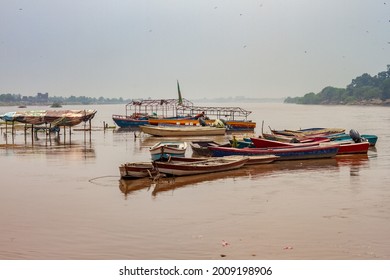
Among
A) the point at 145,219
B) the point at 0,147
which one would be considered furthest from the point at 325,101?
the point at 145,219

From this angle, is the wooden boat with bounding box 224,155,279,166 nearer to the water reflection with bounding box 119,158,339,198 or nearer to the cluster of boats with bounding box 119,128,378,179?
the cluster of boats with bounding box 119,128,378,179

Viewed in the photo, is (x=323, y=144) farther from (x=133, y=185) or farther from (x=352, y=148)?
(x=133, y=185)

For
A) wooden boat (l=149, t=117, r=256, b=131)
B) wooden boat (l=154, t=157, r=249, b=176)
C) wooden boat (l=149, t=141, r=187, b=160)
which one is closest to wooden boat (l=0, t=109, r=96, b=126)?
wooden boat (l=149, t=117, r=256, b=131)

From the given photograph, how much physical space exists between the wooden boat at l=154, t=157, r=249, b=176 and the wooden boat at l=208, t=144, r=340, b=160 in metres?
1.67

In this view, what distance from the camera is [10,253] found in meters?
9.70

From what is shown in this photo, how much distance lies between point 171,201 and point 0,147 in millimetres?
18263

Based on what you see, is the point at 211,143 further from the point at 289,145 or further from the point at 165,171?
the point at 165,171

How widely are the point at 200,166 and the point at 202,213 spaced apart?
518cm

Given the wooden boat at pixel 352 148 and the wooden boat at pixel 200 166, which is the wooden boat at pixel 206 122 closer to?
the wooden boat at pixel 352 148

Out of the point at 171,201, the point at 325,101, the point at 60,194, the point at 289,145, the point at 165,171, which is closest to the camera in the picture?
the point at 171,201

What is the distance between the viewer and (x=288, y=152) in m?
22.0

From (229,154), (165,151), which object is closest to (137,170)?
(165,151)

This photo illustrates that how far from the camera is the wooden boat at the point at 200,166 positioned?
17312mm

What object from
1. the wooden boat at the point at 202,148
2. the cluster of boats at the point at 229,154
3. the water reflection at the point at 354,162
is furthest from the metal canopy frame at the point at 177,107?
the water reflection at the point at 354,162
